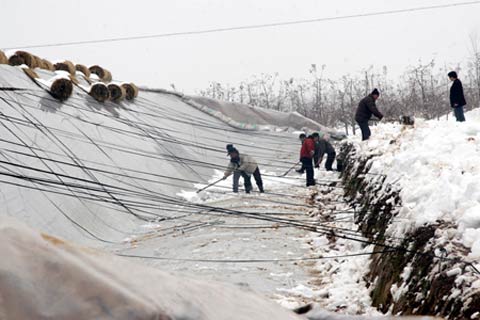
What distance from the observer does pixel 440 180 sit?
18.4ft

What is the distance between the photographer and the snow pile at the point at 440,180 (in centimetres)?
444

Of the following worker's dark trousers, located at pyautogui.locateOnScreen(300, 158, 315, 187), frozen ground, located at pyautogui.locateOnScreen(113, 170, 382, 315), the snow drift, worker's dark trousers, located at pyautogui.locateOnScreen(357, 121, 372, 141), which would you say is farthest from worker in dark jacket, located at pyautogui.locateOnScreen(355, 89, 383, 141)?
the snow drift

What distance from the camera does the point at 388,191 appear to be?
7270mm

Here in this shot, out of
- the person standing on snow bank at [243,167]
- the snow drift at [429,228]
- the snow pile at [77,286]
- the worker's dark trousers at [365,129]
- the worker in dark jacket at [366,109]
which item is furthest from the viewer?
the person standing on snow bank at [243,167]

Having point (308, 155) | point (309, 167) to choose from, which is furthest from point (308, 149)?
point (309, 167)

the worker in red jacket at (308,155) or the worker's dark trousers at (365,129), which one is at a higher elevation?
the worker's dark trousers at (365,129)

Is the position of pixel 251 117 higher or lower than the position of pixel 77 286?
higher

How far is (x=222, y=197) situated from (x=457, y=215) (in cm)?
932

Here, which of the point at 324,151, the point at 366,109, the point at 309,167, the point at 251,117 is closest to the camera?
the point at 366,109

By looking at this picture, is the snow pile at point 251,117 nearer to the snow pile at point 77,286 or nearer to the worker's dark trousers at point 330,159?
the worker's dark trousers at point 330,159

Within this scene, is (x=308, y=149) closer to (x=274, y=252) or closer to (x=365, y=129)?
(x=365, y=129)

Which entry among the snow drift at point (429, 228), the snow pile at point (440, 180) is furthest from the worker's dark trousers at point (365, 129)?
the snow drift at point (429, 228)

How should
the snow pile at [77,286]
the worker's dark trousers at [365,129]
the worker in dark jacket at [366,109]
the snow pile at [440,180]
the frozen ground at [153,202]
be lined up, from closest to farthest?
the snow pile at [77,286] < the snow pile at [440,180] < the frozen ground at [153,202] < the worker in dark jacket at [366,109] < the worker's dark trousers at [365,129]

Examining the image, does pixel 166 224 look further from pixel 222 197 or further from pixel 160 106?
pixel 160 106
